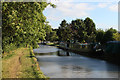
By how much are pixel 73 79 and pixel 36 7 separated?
15.4ft

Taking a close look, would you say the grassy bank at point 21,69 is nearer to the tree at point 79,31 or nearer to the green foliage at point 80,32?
the tree at point 79,31

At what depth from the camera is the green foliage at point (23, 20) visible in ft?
23.6

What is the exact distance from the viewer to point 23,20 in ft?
26.2

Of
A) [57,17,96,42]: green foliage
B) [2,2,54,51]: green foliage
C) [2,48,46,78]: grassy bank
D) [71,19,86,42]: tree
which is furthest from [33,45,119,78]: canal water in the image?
[57,17,96,42]: green foliage

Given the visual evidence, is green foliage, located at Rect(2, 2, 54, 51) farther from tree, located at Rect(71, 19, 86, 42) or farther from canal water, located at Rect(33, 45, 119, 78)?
tree, located at Rect(71, 19, 86, 42)

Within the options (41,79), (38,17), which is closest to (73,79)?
(41,79)

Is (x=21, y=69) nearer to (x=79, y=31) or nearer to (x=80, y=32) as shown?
(x=80, y=32)

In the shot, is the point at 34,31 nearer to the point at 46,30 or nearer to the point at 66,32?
the point at 46,30

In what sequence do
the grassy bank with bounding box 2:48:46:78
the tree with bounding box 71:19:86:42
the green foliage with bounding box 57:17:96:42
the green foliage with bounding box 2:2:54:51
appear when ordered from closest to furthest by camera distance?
the green foliage with bounding box 2:2:54:51 < the grassy bank with bounding box 2:48:46:78 < the tree with bounding box 71:19:86:42 < the green foliage with bounding box 57:17:96:42

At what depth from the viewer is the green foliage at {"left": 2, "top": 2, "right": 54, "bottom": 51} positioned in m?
7.20

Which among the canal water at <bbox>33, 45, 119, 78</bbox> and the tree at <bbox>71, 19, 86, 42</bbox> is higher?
the tree at <bbox>71, 19, 86, 42</bbox>

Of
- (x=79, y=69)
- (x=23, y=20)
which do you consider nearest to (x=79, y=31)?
(x=79, y=69)

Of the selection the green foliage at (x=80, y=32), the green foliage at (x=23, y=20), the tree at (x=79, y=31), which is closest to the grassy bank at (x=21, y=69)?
the green foliage at (x=23, y=20)

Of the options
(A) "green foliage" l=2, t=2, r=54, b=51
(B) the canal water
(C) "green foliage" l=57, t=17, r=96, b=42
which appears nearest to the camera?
(A) "green foliage" l=2, t=2, r=54, b=51
